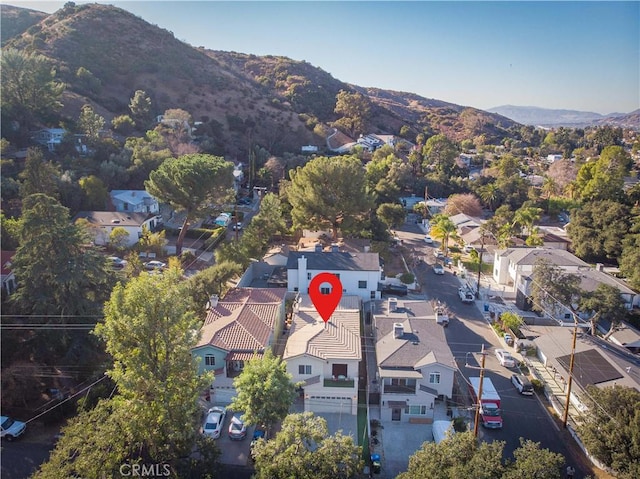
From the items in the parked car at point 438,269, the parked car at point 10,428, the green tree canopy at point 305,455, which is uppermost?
the green tree canopy at point 305,455

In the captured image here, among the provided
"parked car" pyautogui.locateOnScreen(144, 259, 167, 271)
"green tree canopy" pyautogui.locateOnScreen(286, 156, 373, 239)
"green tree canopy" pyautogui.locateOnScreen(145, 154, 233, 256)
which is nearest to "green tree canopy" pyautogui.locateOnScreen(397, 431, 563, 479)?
"parked car" pyautogui.locateOnScreen(144, 259, 167, 271)

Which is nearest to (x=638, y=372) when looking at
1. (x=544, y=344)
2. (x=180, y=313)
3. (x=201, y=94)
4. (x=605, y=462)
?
(x=544, y=344)

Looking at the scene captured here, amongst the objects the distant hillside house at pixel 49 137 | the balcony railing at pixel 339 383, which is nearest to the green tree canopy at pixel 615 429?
the balcony railing at pixel 339 383

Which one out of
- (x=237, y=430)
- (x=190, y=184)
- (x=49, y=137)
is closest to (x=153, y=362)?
(x=237, y=430)

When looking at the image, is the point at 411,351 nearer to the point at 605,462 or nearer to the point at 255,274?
the point at 605,462

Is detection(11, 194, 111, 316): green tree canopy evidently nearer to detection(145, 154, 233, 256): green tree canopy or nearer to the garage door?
the garage door

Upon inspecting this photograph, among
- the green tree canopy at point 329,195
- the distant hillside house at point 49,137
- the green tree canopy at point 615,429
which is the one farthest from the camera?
the distant hillside house at point 49,137
